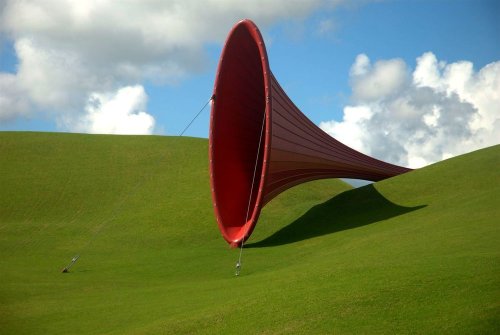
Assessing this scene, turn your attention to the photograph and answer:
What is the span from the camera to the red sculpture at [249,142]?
17.4 metres

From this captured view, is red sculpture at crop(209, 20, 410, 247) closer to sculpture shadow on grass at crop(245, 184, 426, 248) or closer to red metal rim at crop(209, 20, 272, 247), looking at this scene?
red metal rim at crop(209, 20, 272, 247)

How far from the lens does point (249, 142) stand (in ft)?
66.6

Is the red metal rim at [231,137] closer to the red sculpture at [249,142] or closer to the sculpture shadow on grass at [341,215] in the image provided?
the red sculpture at [249,142]

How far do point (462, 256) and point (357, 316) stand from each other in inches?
127

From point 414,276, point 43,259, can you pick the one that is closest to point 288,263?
point 414,276

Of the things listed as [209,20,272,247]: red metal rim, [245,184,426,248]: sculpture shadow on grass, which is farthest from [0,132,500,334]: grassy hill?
[209,20,272,247]: red metal rim

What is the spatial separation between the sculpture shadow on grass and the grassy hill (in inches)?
4.3

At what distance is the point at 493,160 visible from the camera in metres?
22.4

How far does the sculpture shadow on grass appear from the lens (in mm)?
18688

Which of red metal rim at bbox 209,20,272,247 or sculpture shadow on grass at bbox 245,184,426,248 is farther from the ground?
red metal rim at bbox 209,20,272,247

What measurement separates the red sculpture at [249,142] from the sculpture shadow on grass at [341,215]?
1501 mm

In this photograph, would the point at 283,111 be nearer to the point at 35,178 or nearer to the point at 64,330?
the point at 64,330

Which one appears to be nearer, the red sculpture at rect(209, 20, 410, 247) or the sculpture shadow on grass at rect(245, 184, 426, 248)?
the red sculpture at rect(209, 20, 410, 247)

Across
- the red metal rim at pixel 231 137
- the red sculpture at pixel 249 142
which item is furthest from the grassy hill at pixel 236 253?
the red sculpture at pixel 249 142
